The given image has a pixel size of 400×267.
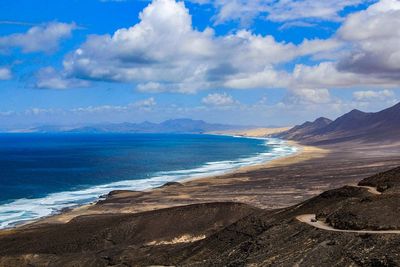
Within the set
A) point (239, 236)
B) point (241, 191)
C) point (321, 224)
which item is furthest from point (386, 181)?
point (241, 191)

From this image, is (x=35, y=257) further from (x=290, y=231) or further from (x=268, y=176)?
(x=268, y=176)

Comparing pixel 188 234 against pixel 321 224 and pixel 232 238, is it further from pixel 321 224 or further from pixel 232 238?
pixel 321 224

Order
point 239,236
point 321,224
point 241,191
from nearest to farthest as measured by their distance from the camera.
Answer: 1. point 321,224
2. point 239,236
3. point 241,191

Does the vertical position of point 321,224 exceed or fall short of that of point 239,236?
it exceeds it

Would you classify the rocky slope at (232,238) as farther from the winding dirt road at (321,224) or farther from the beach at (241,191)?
the beach at (241,191)

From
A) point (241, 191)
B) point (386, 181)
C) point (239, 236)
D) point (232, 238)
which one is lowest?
point (241, 191)

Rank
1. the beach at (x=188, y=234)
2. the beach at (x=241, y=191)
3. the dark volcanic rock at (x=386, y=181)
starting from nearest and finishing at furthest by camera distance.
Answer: the beach at (x=188, y=234) < the dark volcanic rock at (x=386, y=181) < the beach at (x=241, y=191)

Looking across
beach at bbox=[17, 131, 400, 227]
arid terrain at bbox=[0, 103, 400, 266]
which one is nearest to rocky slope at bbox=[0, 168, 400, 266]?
arid terrain at bbox=[0, 103, 400, 266]

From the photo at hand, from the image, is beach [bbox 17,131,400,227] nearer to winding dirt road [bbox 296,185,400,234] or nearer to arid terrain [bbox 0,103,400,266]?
arid terrain [bbox 0,103,400,266]

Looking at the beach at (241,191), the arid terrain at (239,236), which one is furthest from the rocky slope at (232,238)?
the beach at (241,191)

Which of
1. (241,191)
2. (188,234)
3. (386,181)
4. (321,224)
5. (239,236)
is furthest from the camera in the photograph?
→ (241,191)

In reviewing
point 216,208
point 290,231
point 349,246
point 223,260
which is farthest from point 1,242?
Answer: point 349,246
